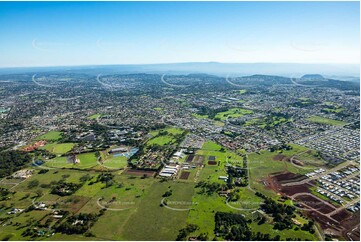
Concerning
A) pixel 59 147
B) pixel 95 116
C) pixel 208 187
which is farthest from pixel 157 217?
pixel 95 116

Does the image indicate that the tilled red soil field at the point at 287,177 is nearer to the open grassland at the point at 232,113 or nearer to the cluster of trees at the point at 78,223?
the cluster of trees at the point at 78,223

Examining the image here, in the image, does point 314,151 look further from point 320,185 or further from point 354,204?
point 354,204

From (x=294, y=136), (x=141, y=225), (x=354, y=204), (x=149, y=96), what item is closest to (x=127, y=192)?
(x=141, y=225)

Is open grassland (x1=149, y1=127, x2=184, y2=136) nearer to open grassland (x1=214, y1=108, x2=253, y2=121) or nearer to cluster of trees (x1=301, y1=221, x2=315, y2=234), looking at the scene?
open grassland (x1=214, y1=108, x2=253, y2=121)

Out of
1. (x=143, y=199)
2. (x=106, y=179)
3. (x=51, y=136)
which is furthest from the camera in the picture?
(x=51, y=136)

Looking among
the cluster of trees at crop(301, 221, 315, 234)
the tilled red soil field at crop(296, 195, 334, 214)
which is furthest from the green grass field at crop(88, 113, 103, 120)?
the cluster of trees at crop(301, 221, 315, 234)

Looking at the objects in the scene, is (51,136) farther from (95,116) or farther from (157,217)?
(157,217)

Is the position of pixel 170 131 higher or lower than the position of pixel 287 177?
lower
